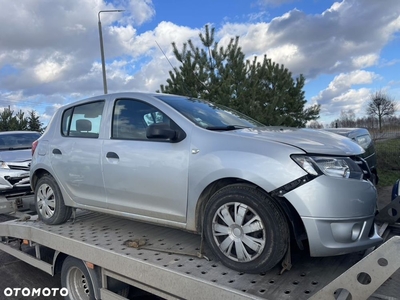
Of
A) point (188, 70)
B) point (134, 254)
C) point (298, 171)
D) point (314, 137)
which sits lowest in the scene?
point (134, 254)

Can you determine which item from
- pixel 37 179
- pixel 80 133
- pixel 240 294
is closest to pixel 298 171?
pixel 240 294

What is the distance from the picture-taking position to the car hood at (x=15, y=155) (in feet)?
23.5

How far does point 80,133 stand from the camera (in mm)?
4008

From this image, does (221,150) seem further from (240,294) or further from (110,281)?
(110,281)

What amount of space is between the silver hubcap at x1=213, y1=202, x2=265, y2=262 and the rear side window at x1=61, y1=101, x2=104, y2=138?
180 cm

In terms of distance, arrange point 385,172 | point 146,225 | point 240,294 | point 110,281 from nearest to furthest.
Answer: point 240,294 → point 110,281 → point 146,225 → point 385,172

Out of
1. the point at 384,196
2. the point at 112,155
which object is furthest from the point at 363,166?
the point at 384,196

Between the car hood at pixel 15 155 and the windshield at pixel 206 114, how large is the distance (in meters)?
5.00

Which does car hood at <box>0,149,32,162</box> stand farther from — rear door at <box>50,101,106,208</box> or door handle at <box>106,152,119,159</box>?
door handle at <box>106,152,119,159</box>

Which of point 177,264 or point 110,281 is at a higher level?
point 177,264

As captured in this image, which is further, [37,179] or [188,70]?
[188,70]

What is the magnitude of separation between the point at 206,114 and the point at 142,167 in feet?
2.73

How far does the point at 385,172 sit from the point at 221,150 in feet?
28.5

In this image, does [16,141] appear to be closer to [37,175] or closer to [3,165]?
[3,165]
